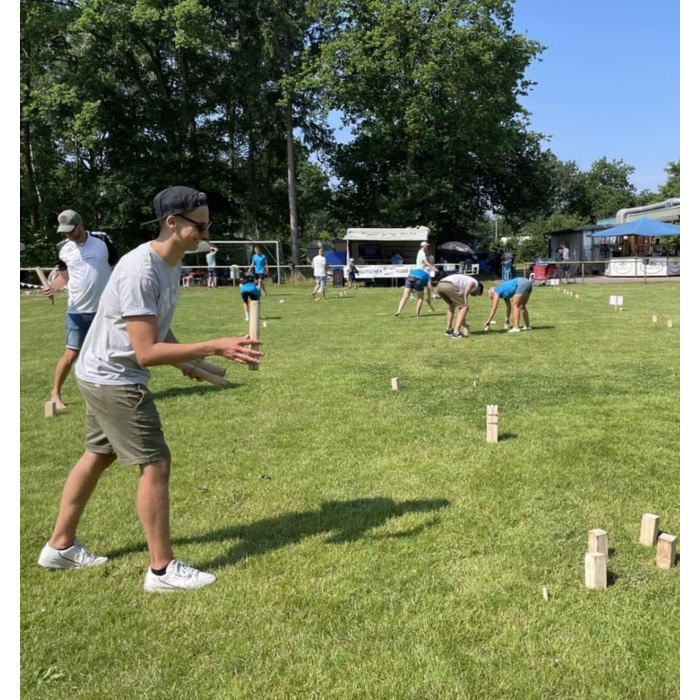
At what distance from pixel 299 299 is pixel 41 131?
2113cm

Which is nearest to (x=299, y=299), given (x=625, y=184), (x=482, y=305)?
(x=482, y=305)

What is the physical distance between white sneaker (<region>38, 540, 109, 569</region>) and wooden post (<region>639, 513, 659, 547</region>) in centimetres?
319

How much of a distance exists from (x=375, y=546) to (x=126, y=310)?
2037mm

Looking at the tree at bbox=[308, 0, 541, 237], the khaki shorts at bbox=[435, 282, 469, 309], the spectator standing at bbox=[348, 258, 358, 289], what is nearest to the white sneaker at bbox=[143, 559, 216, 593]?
the khaki shorts at bbox=[435, 282, 469, 309]

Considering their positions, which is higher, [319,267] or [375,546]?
[319,267]

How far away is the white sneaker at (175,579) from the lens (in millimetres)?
3582

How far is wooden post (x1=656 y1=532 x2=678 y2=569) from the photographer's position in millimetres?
3613

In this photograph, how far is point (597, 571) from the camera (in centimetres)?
346

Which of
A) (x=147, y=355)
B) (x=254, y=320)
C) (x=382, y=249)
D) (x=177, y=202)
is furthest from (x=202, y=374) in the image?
(x=382, y=249)

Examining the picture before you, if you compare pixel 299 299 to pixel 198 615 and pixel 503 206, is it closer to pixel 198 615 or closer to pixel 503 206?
pixel 198 615

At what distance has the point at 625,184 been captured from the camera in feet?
292

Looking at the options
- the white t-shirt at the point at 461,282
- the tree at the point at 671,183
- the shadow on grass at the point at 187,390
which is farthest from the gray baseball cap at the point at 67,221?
the tree at the point at 671,183

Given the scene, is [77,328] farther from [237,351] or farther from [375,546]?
[375,546]

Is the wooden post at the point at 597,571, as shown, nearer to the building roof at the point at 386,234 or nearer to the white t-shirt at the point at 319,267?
the white t-shirt at the point at 319,267
